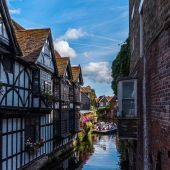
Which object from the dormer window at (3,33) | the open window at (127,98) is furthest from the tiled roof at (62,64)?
→ the open window at (127,98)

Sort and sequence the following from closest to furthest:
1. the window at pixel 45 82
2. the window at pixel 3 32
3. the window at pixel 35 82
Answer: the window at pixel 3 32 < the window at pixel 35 82 < the window at pixel 45 82

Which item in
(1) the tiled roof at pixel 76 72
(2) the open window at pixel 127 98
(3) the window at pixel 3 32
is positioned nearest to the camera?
(2) the open window at pixel 127 98

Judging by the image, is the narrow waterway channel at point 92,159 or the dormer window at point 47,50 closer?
the dormer window at point 47,50

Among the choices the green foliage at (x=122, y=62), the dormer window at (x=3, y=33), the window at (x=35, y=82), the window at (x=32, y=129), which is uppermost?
the green foliage at (x=122, y=62)

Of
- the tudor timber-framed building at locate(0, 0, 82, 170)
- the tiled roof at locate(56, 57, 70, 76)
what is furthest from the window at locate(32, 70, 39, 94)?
the tiled roof at locate(56, 57, 70, 76)

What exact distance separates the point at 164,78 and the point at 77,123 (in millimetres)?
28574

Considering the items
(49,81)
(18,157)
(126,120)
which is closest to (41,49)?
(49,81)

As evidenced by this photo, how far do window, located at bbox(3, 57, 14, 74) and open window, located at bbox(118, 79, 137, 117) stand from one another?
579cm

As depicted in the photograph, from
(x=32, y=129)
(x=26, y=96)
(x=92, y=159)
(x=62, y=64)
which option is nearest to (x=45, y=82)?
(x=32, y=129)

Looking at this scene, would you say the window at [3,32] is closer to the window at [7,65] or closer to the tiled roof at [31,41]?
the window at [7,65]

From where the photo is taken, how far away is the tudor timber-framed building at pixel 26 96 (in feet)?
49.2

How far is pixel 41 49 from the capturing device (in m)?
20.0

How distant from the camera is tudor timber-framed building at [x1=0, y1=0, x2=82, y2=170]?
15.0 m

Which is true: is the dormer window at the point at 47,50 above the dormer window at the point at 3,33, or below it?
above
